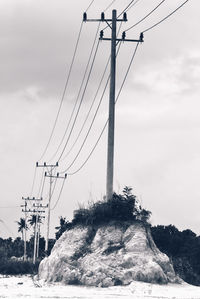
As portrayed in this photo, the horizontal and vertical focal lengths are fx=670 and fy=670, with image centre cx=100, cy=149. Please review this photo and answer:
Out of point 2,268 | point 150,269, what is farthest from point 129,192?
point 2,268

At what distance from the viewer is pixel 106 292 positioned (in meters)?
33.8

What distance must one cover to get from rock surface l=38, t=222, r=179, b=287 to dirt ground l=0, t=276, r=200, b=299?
35.2 inches

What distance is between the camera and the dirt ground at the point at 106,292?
103 feet

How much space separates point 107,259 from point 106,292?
4.15 meters

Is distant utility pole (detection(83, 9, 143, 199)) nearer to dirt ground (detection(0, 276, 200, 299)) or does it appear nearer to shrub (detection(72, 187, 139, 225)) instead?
shrub (detection(72, 187, 139, 225))

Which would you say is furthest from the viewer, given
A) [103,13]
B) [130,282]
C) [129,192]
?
[103,13]

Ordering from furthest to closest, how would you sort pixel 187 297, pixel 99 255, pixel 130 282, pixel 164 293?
pixel 99 255, pixel 130 282, pixel 164 293, pixel 187 297

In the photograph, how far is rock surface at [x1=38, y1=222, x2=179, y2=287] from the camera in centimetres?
3659

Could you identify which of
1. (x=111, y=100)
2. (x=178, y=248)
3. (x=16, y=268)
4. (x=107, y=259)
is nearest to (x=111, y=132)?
(x=111, y=100)

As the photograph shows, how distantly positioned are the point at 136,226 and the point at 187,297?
9.05m

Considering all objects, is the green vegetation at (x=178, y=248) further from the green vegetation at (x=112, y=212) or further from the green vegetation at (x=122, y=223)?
the green vegetation at (x=112, y=212)

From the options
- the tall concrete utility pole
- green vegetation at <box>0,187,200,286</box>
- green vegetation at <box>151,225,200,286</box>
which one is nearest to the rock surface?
green vegetation at <box>0,187,200,286</box>

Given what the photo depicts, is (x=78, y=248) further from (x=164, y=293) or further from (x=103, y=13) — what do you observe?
(x=103, y=13)

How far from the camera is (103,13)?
1788 inches
